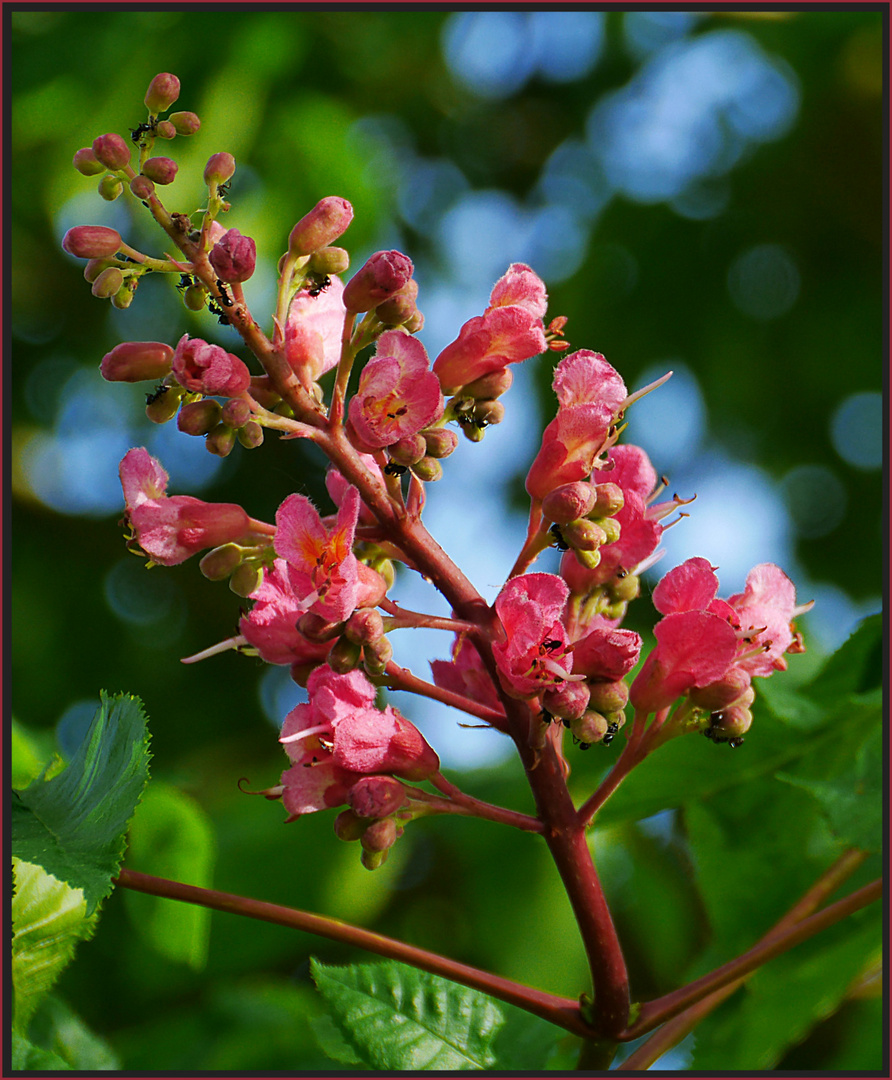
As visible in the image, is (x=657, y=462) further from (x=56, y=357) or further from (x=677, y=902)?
(x=56, y=357)

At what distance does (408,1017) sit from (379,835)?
396 mm

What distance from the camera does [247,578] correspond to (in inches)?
55.4

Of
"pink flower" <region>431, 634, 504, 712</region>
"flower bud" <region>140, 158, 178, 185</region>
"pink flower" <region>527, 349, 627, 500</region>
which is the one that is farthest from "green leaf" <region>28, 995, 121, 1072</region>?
"flower bud" <region>140, 158, 178, 185</region>

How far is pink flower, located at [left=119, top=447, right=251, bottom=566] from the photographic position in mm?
1396

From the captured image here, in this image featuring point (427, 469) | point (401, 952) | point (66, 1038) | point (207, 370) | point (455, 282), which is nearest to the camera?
point (207, 370)

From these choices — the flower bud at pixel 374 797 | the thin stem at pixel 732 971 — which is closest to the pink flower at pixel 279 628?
the flower bud at pixel 374 797

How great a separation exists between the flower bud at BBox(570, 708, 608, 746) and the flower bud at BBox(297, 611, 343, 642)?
32 centimetres

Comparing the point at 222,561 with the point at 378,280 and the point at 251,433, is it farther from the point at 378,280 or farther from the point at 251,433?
the point at 378,280

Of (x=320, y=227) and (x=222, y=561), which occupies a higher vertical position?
(x=320, y=227)

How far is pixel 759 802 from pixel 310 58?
367 centimetres

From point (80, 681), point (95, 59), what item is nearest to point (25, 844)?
point (95, 59)

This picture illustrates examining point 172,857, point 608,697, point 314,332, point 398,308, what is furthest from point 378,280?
point 172,857

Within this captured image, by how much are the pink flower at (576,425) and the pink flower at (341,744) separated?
37 cm

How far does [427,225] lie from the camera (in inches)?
207
